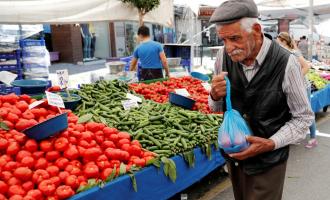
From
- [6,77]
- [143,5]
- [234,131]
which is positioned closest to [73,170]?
[234,131]

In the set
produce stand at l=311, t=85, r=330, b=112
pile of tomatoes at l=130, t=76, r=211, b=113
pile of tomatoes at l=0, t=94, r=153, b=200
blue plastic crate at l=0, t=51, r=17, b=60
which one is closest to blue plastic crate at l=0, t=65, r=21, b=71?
blue plastic crate at l=0, t=51, r=17, b=60

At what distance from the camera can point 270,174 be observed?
2.16 metres

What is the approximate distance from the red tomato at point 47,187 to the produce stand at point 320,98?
6.36 meters

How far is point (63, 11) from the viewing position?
5262 mm

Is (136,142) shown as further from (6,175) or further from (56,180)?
(6,175)

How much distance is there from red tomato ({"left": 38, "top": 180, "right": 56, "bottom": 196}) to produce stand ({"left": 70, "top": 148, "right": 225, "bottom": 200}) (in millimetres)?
160

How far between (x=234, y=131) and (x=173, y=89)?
14.9ft

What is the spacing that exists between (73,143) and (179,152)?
1.13 meters

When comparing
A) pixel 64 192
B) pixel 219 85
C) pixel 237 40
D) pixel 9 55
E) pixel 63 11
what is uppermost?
pixel 63 11

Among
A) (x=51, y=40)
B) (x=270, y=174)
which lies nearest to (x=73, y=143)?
(x=270, y=174)

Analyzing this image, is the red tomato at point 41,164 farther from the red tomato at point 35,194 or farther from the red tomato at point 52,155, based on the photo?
the red tomato at point 35,194

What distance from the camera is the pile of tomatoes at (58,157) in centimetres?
277

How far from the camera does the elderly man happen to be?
188cm

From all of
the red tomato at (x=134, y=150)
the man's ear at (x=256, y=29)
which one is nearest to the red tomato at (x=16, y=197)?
the red tomato at (x=134, y=150)
